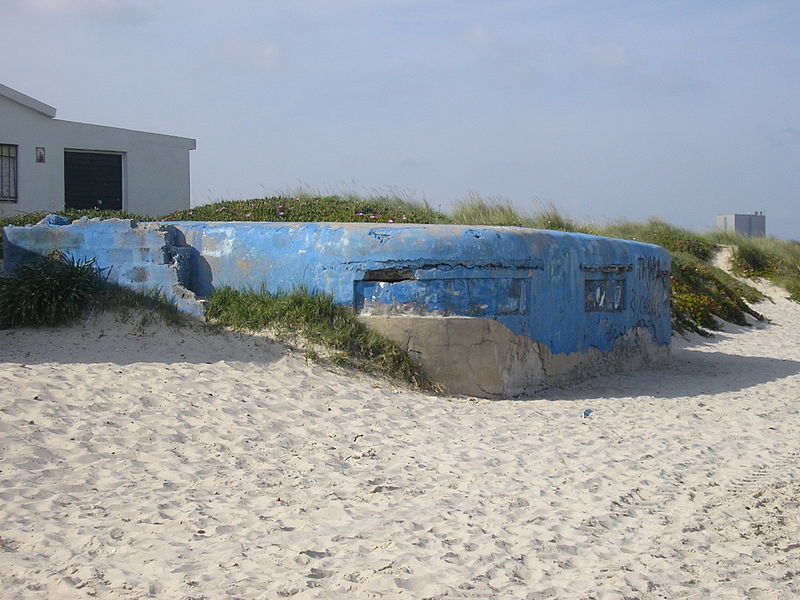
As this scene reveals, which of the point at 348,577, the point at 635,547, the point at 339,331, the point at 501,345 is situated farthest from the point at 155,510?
the point at 501,345

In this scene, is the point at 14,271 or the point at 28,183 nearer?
the point at 14,271

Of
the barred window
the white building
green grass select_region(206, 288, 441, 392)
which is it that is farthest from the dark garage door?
green grass select_region(206, 288, 441, 392)

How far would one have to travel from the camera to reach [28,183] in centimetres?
2147

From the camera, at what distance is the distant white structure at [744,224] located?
2914cm

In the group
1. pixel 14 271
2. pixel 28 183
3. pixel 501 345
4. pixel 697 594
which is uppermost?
pixel 28 183

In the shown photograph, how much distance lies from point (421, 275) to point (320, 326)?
3.53 ft

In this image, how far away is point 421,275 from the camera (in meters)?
8.69

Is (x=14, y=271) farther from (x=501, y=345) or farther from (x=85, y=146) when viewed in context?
(x=85, y=146)

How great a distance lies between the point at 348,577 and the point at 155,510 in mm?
1366

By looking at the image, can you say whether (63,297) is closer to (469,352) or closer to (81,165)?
(469,352)

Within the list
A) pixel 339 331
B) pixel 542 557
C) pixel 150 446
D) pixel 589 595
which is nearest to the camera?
pixel 589 595

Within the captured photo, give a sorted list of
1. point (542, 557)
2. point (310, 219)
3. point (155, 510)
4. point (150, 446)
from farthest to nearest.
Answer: point (310, 219) < point (150, 446) < point (155, 510) < point (542, 557)

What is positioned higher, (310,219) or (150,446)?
(310,219)

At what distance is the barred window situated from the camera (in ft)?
69.4
